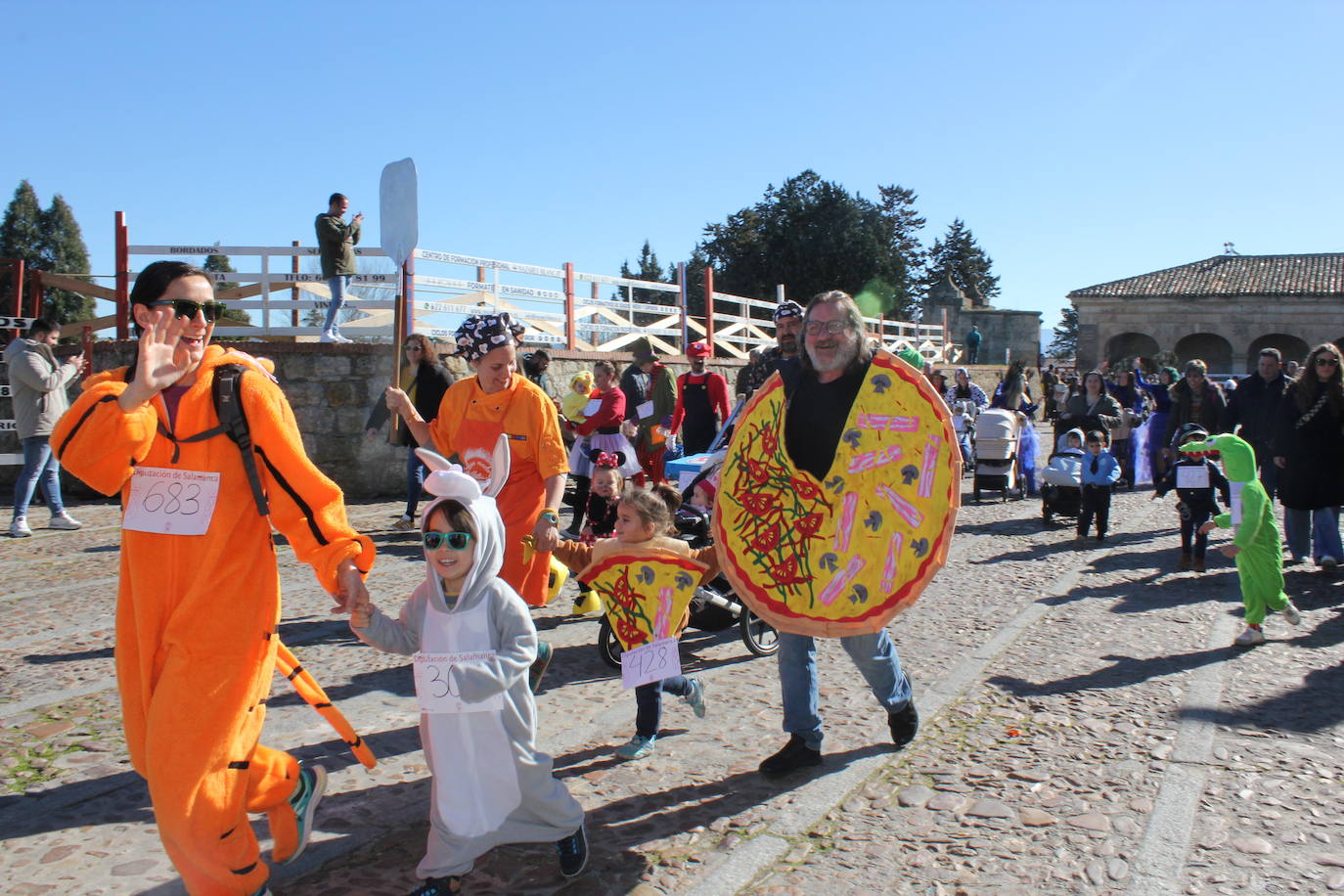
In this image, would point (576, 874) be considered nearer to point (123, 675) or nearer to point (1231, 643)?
point (123, 675)

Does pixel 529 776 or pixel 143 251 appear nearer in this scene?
pixel 529 776

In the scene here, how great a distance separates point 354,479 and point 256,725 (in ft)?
33.8

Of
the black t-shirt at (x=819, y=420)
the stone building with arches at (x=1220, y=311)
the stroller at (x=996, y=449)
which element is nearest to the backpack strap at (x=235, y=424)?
the black t-shirt at (x=819, y=420)

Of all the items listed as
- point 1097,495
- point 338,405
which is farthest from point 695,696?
point 338,405

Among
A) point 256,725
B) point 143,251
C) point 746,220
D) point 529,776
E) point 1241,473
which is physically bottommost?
point 529,776

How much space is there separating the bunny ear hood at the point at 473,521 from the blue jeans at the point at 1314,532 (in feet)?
24.5

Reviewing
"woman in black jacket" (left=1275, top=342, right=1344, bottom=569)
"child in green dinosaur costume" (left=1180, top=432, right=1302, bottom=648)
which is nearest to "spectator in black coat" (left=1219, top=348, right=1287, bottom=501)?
"woman in black jacket" (left=1275, top=342, right=1344, bottom=569)

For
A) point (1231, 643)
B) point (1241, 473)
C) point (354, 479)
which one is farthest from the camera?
point (354, 479)

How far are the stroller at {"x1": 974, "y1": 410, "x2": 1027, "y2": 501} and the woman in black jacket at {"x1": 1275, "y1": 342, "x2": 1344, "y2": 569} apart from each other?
455cm

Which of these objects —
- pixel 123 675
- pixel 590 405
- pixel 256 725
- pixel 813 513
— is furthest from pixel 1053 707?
pixel 590 405

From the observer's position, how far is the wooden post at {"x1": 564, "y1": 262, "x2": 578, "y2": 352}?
16.6 meters

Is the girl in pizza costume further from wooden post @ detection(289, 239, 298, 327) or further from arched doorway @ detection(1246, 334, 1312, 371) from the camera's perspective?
arched doorway @ detection(1246, 334, 1312, 371)

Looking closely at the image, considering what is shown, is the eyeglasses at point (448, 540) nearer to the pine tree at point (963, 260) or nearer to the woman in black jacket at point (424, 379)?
the woman in black jacket at point (424, 379)

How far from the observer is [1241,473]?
6.53 meters
